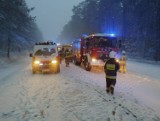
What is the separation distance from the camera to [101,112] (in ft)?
30.9

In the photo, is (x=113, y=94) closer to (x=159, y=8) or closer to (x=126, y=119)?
(x=126, y=119)

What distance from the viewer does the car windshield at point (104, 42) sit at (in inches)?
948

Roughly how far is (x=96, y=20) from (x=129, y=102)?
7563cm

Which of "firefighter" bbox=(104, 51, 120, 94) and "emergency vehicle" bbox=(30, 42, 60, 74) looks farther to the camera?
"emergency vehicle" bbox=(30, 42, 60, 74)

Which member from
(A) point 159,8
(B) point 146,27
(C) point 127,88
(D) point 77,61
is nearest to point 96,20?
(B) point 146,27

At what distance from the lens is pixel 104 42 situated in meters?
24.2

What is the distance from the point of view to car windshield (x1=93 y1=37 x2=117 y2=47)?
2409cm

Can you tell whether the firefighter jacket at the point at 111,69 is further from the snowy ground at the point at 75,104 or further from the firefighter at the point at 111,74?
the snowy ground at the point at 75,104

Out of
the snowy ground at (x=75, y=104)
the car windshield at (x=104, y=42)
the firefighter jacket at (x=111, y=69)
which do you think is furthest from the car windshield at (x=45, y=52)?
the firefighter jacket at (x=111, y=69)

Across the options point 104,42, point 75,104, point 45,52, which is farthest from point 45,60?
point 75,104

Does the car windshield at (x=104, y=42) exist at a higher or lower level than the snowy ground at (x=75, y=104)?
higher

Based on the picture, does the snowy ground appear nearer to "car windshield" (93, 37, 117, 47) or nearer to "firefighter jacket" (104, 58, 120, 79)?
"firefighter jacket" (104, 58, 120, 79)

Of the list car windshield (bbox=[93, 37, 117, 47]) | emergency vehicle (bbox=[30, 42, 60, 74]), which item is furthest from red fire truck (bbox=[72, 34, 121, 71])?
emergency vehicle (bbox=[30, 42, 60, 74])

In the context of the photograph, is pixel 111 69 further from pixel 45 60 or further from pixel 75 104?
pixel 45 60
